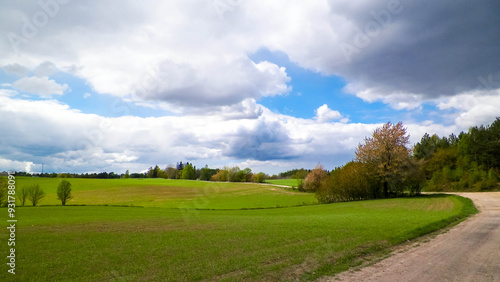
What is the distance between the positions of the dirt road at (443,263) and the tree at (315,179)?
79.0 metres

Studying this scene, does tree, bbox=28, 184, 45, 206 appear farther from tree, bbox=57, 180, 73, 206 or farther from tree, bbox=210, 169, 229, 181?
tree, bbox=210, 169, 229, 181

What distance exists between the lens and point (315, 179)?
93438 millimetres

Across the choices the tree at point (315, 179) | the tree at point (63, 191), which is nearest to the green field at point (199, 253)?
the tree at point (63, 191)

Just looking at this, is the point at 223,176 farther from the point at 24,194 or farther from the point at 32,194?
the point at 24,194

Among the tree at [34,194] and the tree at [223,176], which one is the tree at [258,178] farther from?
the tree at [34,194]

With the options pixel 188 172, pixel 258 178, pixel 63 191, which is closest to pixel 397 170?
pixel 63 191

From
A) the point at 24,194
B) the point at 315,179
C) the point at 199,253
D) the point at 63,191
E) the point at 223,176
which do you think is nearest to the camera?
the point at 199,253

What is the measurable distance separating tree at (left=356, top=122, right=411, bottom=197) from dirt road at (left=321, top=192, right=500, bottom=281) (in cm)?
3787

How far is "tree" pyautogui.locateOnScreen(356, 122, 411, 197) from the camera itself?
50.4m

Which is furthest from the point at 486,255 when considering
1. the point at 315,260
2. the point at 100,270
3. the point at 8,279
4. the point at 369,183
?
the point at 369,183

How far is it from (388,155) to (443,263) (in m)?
46.1

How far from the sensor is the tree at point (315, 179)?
92.9 metres

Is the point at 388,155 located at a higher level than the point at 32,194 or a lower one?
higher

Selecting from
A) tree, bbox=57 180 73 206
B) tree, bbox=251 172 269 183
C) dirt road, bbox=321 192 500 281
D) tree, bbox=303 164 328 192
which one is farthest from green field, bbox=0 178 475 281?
tree, bbox=251 172 269 183
